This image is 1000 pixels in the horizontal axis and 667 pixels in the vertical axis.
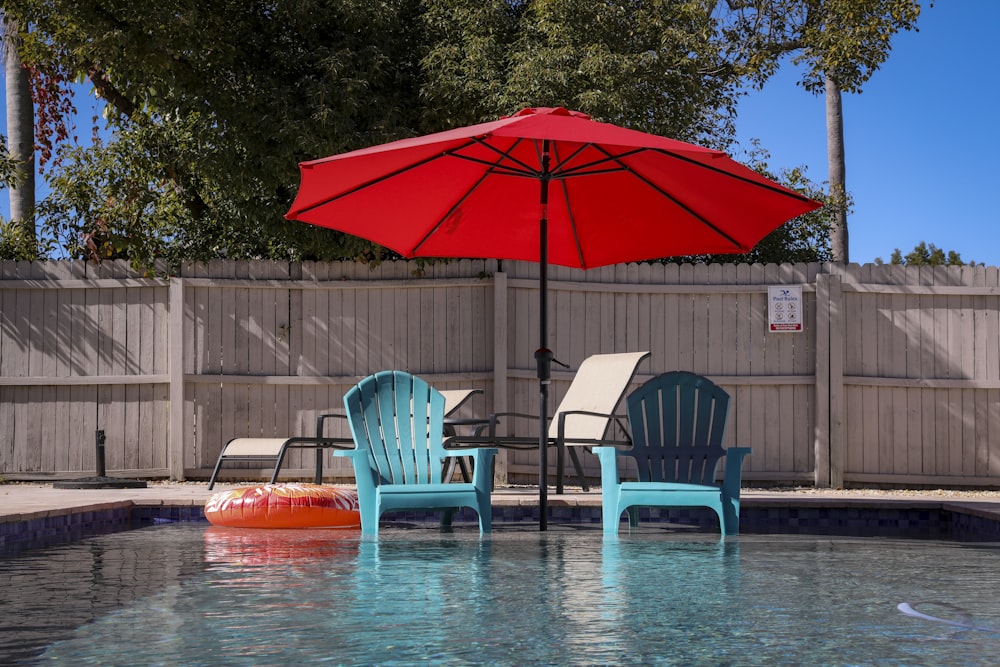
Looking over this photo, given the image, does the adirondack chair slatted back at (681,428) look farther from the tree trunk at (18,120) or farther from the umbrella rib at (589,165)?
the tree trunk at (18,120)

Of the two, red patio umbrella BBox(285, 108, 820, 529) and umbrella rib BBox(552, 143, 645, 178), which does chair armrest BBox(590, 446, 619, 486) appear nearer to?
red patio umbrella BBox(285, 108, 820, 529)

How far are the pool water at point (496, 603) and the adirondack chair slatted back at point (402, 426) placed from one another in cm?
48

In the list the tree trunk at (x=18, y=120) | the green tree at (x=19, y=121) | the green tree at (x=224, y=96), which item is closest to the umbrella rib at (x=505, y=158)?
the green tree at (x=224, y=96)

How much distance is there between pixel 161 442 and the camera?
29.1 ft

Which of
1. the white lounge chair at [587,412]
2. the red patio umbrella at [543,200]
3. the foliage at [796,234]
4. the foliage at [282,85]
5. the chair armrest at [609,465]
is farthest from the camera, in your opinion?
the foliage at [796,234]

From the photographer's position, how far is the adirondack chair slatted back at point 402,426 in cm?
579

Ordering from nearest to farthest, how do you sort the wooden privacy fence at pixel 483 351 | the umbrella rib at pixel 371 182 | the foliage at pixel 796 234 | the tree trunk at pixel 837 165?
1. the umbrella rib at pixel 371 182
2. the wooden privacy fence at pixel 483 351
3. the foliage at pixel 796 234
4. the tree trunk at pixel 837 165

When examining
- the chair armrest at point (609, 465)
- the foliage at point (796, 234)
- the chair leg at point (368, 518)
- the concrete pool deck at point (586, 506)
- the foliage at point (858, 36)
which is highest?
the foliage at point (858, 36)

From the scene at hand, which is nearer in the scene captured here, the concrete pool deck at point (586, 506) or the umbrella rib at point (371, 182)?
the umbrella rib at point (371, 182)

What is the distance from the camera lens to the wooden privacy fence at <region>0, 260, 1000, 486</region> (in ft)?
29.0

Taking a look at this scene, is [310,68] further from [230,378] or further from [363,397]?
[363,397]

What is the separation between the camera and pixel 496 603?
3523 mm

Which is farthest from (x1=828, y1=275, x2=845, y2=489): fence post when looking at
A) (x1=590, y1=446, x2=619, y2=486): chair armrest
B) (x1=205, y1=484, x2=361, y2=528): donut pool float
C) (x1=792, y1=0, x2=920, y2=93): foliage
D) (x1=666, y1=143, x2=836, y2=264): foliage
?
(x1=205, y1=484, x2=361, y2=528): donut pool float

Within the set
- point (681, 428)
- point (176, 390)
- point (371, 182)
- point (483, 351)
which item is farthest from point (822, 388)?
point (176, 390)
